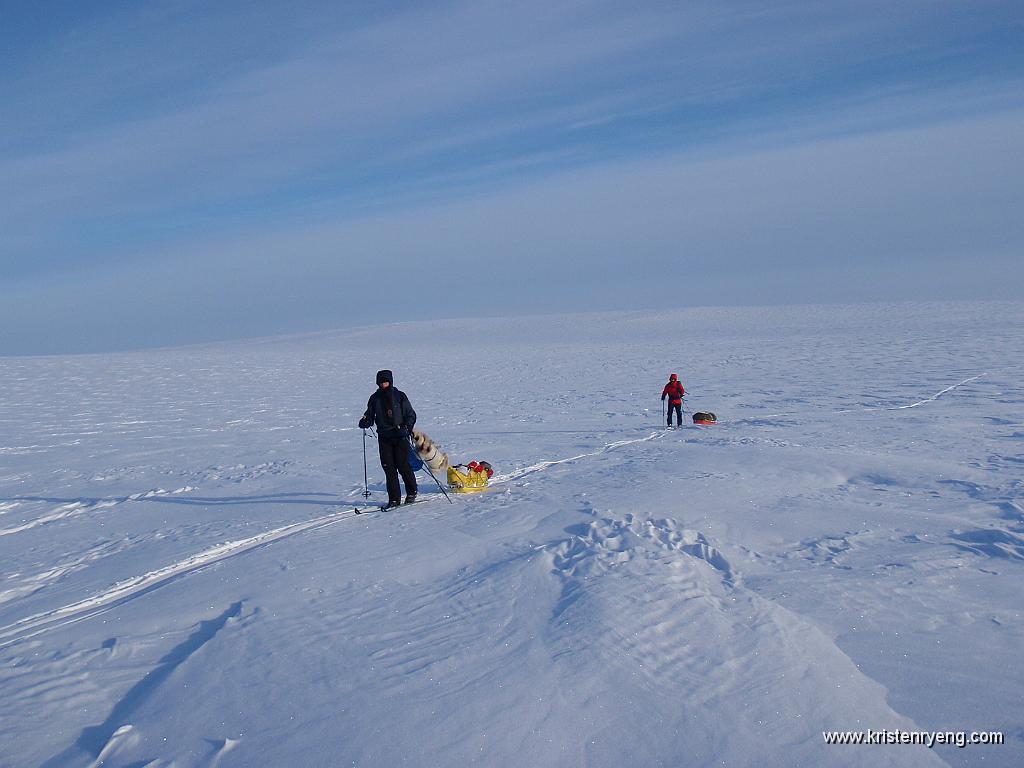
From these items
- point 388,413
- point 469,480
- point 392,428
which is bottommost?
point 469,480

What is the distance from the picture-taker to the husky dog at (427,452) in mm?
8859

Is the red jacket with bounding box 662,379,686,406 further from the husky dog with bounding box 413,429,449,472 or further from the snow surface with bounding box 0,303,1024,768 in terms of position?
the husky dog with bounding box 413,429,449,472

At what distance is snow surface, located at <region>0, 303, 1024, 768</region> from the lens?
375 centimetres

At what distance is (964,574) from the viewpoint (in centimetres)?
538

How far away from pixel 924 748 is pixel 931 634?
1.18 m

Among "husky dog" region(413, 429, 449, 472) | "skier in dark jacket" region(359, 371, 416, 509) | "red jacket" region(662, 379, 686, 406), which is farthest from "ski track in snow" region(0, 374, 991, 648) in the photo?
"red jacket" region(662, 379, 686, 406)

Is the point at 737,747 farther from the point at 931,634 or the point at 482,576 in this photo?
the point at 482,576

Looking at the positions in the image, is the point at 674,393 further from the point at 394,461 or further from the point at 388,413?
the point at 388,413

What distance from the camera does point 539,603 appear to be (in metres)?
5.12

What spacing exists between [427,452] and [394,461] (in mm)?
412

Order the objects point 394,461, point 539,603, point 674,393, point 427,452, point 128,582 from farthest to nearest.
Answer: point 674,393
point 427,452
point 394,461
point 128,582
point 539,603

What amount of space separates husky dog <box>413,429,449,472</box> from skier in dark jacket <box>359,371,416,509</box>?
0.14 m

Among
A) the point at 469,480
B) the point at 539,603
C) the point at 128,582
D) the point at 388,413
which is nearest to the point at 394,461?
the point at 388,413

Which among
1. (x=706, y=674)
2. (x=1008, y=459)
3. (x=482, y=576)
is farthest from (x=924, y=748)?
(x=1008, y=459)
